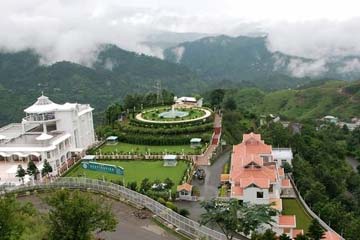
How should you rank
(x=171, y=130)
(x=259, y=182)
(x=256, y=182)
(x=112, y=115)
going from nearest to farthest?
(x=256, y=182) < (x=259, y=182) < (x=171, y=130) < (x=112, y=115)

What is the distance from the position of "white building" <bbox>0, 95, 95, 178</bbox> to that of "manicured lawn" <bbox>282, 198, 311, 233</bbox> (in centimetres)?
2640

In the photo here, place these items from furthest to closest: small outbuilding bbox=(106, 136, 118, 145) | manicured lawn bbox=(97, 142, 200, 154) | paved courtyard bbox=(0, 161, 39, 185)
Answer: small outbuilding bbox=(106, 136, 118, 145) < manicured lawn bbox=(97, 142, 200, 154) < paved courtyard bbox=(0, 161, 39, 185)

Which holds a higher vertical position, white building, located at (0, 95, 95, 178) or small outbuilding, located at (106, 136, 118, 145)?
white building, located at (0, 95, 95, 178)

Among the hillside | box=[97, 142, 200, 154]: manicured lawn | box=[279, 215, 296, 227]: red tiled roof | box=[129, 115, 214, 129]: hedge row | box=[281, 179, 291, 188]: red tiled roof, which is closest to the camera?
box=[279, 215, 296, 227]: red tiled roof

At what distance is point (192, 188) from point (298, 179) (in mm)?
12730

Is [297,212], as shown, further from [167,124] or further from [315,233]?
[167,124]

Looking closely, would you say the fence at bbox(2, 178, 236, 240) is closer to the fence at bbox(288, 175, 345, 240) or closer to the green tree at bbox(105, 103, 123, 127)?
the fence at bbox(288, 175, 345, 240)

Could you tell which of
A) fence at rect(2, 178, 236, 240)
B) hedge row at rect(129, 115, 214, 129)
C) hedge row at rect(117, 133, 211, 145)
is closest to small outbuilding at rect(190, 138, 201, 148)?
hedge row at rect(117, 133, 211, 145)

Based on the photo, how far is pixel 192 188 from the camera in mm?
43469

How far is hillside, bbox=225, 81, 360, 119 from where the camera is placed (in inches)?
5561

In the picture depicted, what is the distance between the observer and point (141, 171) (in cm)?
5119

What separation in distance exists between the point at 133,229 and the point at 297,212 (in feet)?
52.8

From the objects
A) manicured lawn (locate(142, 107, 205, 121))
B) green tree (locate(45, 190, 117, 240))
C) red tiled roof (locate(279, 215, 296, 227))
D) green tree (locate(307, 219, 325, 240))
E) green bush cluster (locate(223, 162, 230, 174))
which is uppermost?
green tree (locate(45, 190, 117, 240))

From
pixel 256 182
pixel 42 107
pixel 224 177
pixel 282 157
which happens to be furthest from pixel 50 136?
pixel 282 157
